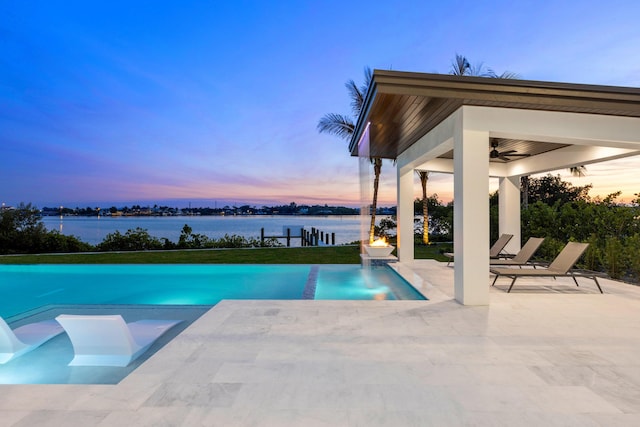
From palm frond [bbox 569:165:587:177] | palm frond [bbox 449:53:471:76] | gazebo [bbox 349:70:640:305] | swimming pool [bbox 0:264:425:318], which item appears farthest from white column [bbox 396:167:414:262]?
palm frond [bbox 569:165:587:177]

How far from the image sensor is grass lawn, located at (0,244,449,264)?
11734 millimetres

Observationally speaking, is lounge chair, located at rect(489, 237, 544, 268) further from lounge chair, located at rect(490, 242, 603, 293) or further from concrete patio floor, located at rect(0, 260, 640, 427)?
concrete patio floor, located at rect(0, 260, 640, 427)

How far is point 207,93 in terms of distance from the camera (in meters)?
16.5

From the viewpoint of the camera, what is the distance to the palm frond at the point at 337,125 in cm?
1469

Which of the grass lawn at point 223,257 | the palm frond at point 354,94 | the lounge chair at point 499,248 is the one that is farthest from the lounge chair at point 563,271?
the palm frond at point 354,94

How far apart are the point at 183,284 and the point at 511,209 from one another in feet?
31.1

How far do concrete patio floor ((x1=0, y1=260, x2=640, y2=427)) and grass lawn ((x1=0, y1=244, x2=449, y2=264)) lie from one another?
23.0 ft

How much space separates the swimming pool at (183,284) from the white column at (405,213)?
987mm

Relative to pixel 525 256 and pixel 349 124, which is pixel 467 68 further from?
pixel 525 256

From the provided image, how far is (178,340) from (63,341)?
185cm

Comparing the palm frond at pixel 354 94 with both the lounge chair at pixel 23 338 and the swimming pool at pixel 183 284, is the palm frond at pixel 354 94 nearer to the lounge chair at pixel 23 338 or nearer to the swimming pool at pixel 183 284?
the swimming pool at pixel 183 284

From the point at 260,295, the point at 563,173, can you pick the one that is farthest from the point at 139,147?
the point at 563,173

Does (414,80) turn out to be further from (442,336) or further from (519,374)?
(519,374)

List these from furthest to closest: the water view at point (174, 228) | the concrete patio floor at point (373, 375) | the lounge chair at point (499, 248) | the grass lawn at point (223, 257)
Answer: the water view at point (174, 228), the grass lawn at point (223, 257), the lounge chair at point (499, 248), the concrete patio floor at point (373, 375)
